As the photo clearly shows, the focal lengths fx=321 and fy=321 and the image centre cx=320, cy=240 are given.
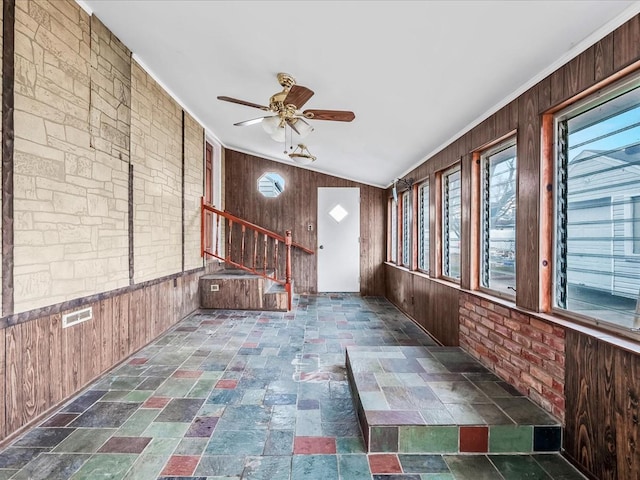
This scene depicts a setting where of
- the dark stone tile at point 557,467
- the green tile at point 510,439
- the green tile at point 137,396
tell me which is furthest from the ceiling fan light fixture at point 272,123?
the dark stone tile at point 557,467

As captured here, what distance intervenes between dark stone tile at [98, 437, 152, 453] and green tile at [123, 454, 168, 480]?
Answer: 3.7 inches

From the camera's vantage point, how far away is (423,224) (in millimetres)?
4684

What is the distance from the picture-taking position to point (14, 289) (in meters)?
1.88

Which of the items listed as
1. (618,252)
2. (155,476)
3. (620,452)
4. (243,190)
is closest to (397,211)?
(243,190)

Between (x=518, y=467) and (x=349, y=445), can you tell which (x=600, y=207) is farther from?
(x=349, y=445)

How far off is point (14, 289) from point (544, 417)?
317cm

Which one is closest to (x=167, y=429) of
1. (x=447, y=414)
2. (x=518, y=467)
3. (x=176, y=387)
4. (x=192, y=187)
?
(x=176, y=387)

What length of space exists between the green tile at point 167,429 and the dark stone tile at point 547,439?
2026 mm

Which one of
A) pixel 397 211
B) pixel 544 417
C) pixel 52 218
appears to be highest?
pixel 397 211

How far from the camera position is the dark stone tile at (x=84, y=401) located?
2.19 metres

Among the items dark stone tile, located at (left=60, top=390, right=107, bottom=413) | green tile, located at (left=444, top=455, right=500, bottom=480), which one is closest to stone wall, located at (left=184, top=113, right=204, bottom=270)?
dark stone tile, located at (left=60, top=390, right=107, bottom=413)

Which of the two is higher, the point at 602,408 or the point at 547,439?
the point at 602,408

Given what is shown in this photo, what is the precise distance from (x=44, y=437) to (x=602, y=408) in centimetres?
303

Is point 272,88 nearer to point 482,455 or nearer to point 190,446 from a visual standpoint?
point 190,446
